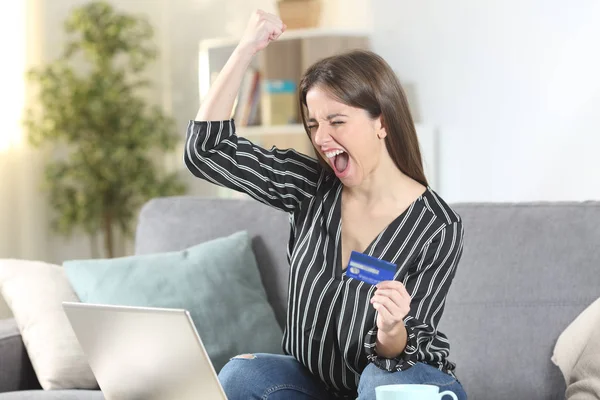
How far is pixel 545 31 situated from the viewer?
9.83ft

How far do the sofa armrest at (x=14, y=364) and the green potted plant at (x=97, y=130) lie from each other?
2.17 m

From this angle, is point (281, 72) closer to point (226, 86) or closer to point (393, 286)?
point (226, 86)

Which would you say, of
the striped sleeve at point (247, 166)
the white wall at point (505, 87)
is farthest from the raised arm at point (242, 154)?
the white wall at point (505, 87)

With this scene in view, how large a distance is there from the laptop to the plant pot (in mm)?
2605

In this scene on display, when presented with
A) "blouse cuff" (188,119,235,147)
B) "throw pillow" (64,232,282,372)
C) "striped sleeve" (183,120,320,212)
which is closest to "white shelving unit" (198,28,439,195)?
"throw pillow" (64,232,282,372)

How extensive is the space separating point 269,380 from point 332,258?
10.5 inches

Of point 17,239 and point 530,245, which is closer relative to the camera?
point 530,245

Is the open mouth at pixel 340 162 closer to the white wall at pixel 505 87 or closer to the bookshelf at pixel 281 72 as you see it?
the white wall at pixel 505 87

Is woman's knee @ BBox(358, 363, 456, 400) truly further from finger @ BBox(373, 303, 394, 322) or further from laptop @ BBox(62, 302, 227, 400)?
laptop @ BBox(62, 302, 227, 400)

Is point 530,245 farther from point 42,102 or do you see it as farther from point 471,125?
point 42,102

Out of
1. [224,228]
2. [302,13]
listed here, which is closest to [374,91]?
[224,228]

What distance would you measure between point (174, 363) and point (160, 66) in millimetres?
3745

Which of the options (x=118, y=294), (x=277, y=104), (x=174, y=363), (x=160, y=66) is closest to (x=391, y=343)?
(x=174, y=363)

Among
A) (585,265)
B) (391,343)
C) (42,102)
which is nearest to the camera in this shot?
(391,343)
